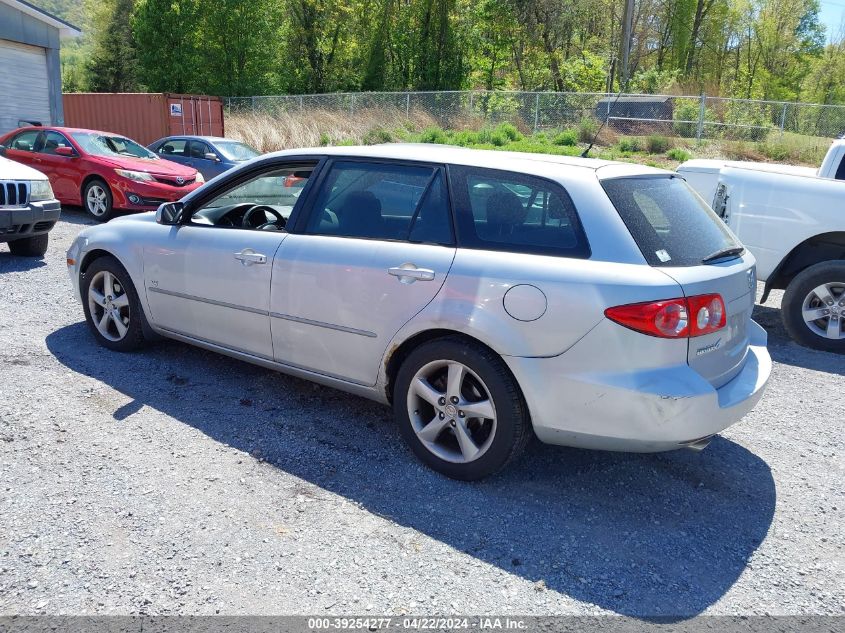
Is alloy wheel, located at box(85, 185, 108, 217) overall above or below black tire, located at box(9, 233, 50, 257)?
above

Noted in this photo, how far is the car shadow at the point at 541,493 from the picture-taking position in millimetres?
3033

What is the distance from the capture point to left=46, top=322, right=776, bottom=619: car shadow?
303 centimetres

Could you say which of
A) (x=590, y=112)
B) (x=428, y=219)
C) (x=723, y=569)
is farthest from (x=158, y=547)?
(x=590, y=112)

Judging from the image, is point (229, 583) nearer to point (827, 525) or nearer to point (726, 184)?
point (827, 525)

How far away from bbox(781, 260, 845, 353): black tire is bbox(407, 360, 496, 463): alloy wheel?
434 centimetres

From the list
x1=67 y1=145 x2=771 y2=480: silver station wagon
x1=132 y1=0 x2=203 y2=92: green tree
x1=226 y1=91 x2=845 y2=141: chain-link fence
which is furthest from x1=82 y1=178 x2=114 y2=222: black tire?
x1=132 y1=0 x2=203 y2=92: green tree

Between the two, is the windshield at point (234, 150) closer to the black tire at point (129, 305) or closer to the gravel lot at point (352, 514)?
the black tire at point (129, 305)

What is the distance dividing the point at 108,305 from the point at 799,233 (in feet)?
19.8

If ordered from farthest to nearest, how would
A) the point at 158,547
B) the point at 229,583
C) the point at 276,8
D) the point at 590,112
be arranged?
the point at 276,8 → the point at 590,112 → the point at 158,547 → the point at 229,583

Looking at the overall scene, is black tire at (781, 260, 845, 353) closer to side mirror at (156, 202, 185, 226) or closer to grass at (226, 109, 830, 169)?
side mirror at (156, 202, 185, 226)

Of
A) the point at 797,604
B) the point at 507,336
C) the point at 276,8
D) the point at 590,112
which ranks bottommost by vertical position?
the point at 797,604

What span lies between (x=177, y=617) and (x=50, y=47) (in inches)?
858

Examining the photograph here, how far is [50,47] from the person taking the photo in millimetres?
20125

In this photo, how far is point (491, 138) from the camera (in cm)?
2241
